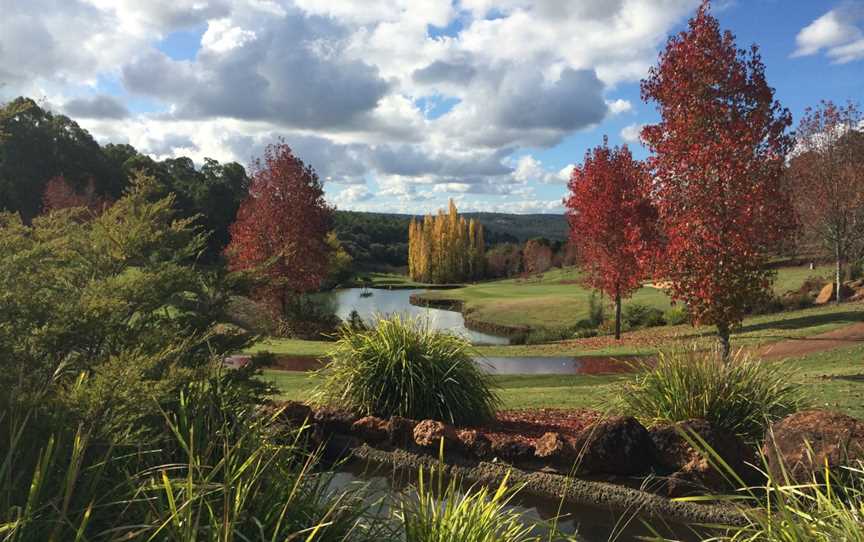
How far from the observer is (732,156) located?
12047mm

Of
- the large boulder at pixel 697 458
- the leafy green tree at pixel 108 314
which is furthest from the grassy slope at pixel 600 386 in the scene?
the large boulder at pixel 697 458

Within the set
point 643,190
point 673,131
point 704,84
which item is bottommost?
point 643,190

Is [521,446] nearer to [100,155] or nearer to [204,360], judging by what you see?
[204,360]

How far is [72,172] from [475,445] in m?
60.1

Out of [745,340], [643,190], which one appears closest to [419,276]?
[745,340]

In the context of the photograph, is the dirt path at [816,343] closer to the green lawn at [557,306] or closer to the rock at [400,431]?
the green lawn at [557,306]

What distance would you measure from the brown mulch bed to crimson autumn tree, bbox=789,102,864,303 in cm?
2243

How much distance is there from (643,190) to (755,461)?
7965mm

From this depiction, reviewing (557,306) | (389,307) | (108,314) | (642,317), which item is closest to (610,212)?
(642,317)

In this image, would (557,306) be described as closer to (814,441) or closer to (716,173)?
(716,173)

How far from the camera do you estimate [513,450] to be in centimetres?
718

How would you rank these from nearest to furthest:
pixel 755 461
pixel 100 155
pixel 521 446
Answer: pixel 755 461 < pixel 521 446 < pixel 100 155

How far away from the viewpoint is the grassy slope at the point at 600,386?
9703 mm

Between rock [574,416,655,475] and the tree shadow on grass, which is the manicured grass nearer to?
the tree shadow on grass
